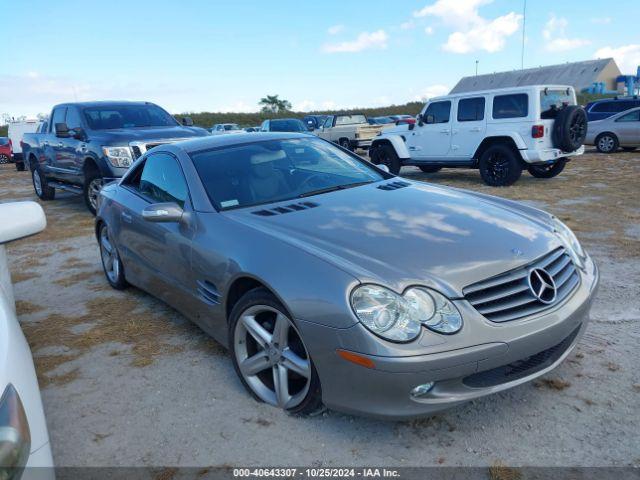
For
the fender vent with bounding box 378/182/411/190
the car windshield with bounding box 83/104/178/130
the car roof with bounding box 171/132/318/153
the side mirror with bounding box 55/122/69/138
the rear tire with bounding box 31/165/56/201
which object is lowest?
the rear tire with bounding box 31/165/56/201

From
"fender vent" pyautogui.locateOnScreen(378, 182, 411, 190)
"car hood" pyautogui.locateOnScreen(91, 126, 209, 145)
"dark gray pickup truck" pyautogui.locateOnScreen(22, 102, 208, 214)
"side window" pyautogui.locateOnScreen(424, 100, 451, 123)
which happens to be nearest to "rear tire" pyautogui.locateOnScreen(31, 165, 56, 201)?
"dark gray pickup truck" pyautogui.locateOnScreen(22, 102, 208, 214)

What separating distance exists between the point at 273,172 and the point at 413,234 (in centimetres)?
136

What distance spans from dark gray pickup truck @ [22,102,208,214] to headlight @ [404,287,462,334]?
6.77m

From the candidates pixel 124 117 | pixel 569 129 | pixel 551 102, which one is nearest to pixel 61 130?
pixel 124 117

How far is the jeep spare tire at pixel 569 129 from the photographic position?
32.9ft

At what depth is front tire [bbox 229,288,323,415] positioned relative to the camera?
8.61 ft

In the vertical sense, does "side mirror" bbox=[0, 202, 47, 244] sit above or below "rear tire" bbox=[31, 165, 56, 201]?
above

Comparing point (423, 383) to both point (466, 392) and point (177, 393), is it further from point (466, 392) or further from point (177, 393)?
point (177, 393)

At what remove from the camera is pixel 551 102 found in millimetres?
10328

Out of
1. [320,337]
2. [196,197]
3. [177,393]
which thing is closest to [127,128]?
[196,197]

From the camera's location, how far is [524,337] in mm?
2387

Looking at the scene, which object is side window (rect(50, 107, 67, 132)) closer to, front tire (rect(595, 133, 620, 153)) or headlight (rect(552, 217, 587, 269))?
headlight (rect(552, 217, 587, 269))

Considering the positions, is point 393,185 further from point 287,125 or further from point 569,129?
point 287,125

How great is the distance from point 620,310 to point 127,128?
794 centimetres
